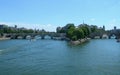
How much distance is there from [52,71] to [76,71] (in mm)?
2326

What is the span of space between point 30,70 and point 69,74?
4.23 metres

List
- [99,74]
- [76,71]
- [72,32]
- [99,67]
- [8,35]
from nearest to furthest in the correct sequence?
[99,74] → [76,71] → [99,67] → [72,32] → [8,35]

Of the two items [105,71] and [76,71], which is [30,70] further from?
[105,71]

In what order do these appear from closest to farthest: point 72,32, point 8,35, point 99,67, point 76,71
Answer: point 76,71, point 99,67, point 72,32, point 8,35

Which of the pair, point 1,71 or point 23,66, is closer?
point 1,71

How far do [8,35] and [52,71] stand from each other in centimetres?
10701

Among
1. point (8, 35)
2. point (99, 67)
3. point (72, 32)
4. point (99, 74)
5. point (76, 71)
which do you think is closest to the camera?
point (99, 74)

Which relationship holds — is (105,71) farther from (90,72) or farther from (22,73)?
(22,73)

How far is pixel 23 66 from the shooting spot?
30.4 m

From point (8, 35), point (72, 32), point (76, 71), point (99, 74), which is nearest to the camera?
point (99, 74)

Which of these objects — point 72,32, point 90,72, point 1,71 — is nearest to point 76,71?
point 90,72

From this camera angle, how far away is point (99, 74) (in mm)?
25750

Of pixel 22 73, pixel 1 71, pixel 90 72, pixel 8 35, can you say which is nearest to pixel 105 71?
pixel 90 72

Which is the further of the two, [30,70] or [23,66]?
[23,66]
